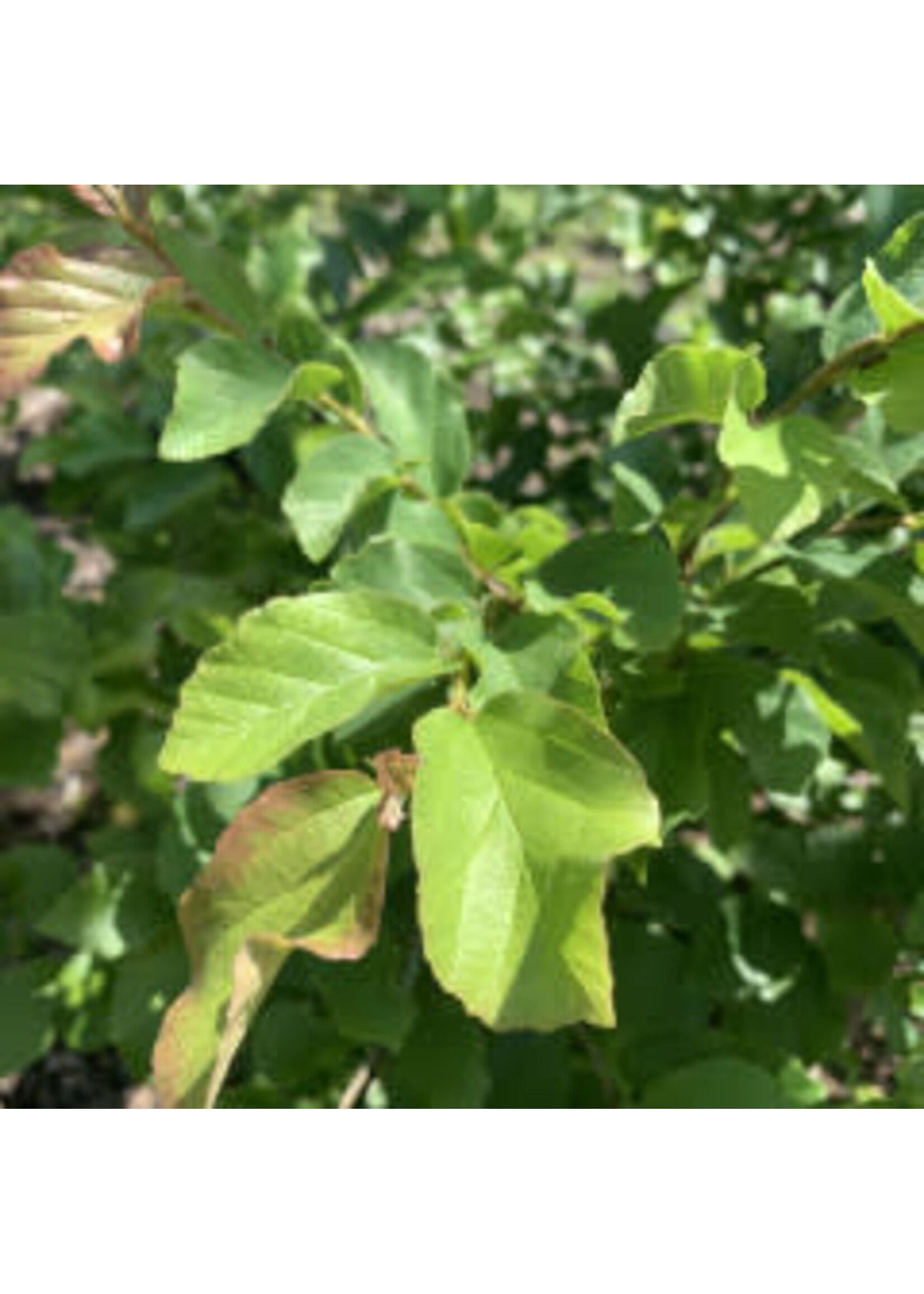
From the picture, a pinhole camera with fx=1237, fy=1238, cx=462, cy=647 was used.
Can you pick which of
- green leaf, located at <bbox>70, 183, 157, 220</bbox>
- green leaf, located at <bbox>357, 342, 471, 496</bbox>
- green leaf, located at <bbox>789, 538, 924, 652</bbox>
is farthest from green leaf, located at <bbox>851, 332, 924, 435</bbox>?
green leaf, located at <bbox>70, 183, 157, 220</bbox>

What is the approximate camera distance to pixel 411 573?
92cm

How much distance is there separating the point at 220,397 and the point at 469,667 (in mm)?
272

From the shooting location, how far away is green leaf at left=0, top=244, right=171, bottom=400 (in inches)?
32.3

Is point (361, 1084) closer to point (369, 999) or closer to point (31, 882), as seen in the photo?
point (369, 999)

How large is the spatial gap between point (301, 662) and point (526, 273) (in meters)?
1.45

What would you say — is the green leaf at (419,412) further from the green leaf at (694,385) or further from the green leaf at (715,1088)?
the green leaf at (715,1088)

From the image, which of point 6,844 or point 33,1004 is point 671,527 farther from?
point 6,844

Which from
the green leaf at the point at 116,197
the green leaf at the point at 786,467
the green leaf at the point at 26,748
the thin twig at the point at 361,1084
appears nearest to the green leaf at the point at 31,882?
the green leaf at the point at 26,748

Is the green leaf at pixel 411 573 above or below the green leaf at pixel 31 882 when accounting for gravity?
above

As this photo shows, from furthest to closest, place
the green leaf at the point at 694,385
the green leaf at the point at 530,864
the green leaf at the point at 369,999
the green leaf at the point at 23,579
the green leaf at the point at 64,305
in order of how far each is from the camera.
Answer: the green leaf at the point at 23,579 < the green leaf at the point at 369,999 < the green leaf at the point at 64,305 < the green leaf at the point at 694,385 < the green leaf at the point at 530,864

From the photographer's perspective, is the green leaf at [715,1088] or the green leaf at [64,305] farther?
the green leaf at [715,1088]

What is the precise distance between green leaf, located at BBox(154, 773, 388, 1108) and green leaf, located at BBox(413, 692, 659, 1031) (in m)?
0.06

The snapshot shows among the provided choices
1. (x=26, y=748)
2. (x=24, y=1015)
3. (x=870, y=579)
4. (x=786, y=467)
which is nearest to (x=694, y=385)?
(x=786, y=467)

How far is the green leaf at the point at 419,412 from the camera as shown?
1.09 metres
